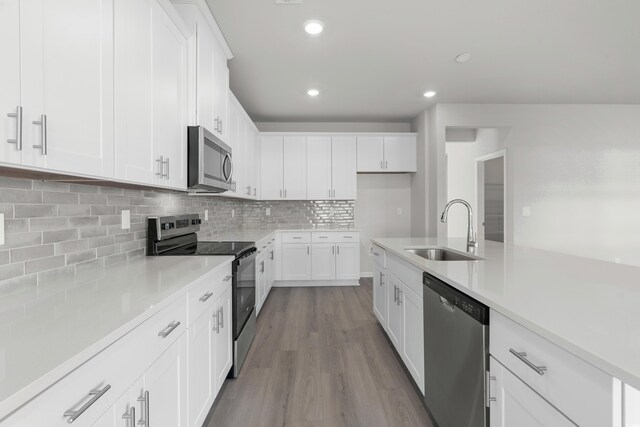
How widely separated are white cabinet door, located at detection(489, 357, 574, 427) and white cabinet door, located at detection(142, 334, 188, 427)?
1.16 m

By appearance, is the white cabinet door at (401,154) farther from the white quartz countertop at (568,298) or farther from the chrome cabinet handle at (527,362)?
the chrome cabinet handle at (527,362)

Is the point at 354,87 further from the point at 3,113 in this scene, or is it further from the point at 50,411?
the point at 50,411

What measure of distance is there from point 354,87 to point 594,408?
3517 millimetres

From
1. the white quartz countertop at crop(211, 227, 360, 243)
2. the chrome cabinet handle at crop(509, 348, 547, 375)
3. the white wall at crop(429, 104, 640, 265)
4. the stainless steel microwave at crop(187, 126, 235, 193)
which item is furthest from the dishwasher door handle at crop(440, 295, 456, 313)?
the white wall at crop(429, 104, 640, 265)

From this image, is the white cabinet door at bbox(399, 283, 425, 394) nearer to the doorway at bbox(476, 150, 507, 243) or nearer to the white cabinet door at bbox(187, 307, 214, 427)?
the white cabinet door at bbox(187, 307, 214, 427)

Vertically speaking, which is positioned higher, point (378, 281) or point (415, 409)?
point (378, 281)

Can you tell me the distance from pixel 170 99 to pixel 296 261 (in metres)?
3.16

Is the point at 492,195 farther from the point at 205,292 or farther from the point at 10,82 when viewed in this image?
the point at 10,82

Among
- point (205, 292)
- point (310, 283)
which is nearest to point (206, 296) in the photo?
point (205, 292)

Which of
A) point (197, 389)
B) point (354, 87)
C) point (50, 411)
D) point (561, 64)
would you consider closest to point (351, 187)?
point (354, 87)

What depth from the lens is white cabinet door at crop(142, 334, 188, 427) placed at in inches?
41.0

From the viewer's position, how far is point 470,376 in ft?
4.08

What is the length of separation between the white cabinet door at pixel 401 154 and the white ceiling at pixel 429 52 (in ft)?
1.88

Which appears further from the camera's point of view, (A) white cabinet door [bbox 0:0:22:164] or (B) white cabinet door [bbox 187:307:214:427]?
(B) white cabinet door [bbox 187:307:214:427]
